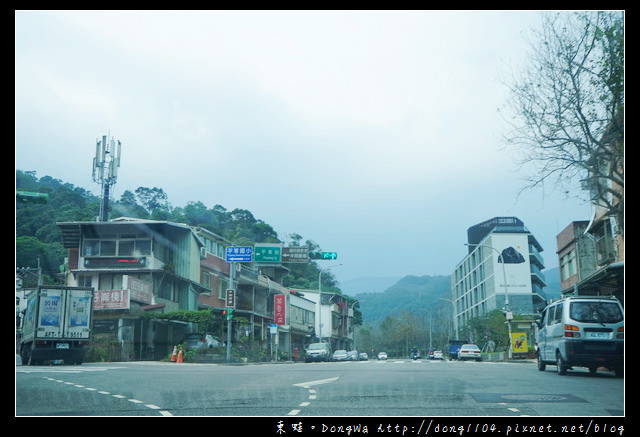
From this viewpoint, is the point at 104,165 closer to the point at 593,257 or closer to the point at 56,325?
the point at 56,325

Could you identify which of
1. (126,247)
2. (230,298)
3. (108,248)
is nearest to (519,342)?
(230,298)

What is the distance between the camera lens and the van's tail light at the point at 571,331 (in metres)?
15.1

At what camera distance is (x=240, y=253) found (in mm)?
29188

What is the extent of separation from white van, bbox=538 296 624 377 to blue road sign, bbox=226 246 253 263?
1564 cm

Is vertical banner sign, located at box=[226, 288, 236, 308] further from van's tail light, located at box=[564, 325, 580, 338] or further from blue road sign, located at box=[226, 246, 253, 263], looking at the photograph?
van's tail light, located at box=[564, 325, 580, 338]

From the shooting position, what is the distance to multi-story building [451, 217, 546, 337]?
3084 cm

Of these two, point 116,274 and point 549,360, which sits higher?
point 116,274

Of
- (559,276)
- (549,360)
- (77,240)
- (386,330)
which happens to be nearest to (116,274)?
(77,240)

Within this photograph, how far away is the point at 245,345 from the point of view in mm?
36125

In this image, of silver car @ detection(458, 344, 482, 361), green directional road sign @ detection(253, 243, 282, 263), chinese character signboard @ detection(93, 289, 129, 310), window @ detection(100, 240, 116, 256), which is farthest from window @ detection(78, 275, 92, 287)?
silver car @ detection(458, 344, 482, 361)
